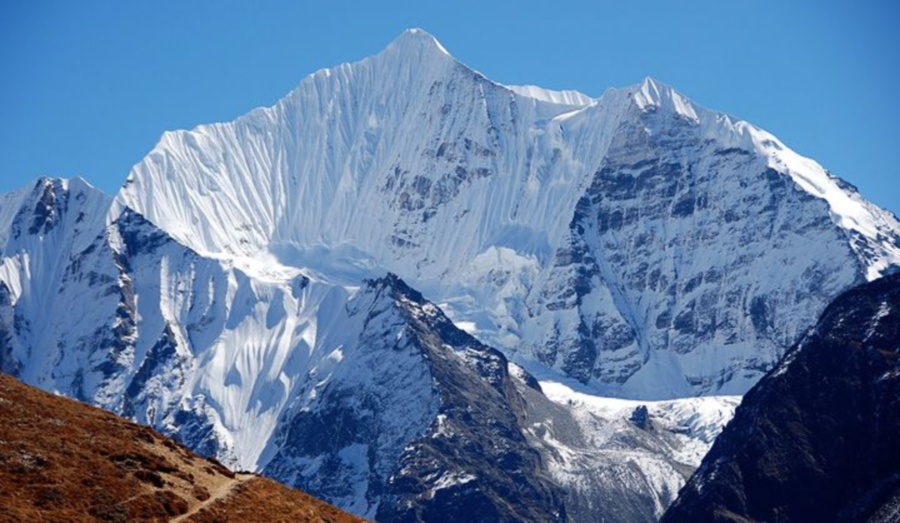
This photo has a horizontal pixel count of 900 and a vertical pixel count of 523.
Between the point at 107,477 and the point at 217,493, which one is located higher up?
the point at 217,493

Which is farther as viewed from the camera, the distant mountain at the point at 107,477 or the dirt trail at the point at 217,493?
the dirt trail at the point at 217,493

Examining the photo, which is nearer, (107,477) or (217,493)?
(107,477)

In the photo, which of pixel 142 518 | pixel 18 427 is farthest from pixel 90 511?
pixel 18 427

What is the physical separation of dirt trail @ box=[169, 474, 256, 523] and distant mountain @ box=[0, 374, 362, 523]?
0.07 metres

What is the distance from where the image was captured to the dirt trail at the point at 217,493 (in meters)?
152

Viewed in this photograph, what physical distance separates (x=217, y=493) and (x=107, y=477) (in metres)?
10.4

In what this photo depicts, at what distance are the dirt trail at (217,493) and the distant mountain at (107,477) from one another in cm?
7

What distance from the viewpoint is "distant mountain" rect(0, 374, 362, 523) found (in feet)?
483

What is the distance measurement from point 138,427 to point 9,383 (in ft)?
36.4

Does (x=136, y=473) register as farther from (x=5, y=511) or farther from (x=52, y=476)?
(x=5, y=511)

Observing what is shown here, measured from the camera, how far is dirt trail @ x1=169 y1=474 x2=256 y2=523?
499 ft

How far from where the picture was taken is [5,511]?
139250 millimetres

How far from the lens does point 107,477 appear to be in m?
154

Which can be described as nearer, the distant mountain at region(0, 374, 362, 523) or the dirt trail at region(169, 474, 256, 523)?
the distant mountain at region(0, 374, 362, 523)
